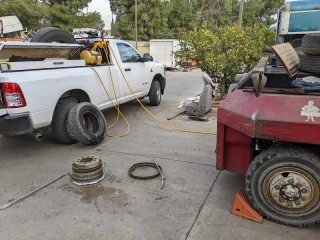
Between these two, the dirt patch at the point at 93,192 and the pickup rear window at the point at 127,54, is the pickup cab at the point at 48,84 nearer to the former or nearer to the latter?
the pickup rear window at the point at 127,54

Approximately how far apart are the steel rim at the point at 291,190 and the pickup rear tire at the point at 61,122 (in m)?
3.33

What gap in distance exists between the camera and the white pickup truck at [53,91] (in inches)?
155

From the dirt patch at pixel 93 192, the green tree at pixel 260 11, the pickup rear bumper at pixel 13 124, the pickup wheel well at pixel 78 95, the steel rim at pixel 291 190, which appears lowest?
the dirt patch at pixel 93 192

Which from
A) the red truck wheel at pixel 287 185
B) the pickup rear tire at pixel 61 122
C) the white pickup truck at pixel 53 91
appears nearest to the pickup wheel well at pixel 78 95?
the white pickup truck at pixel 53 91

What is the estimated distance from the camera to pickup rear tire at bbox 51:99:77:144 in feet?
15.5

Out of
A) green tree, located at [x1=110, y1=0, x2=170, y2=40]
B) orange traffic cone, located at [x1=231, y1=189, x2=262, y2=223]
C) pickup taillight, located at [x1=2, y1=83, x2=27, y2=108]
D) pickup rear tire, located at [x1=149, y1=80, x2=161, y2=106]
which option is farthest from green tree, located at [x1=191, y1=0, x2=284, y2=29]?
orange traffic cone, located at [x1=231, y1=189, x2=262, y2=223]

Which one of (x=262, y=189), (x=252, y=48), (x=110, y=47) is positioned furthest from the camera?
(x=252, y=48)

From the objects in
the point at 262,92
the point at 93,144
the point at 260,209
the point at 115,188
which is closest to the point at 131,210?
the point at 115,188

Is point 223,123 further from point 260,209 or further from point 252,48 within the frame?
point 252,48

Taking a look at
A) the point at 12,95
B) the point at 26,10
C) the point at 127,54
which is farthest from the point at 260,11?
the point at 12,95

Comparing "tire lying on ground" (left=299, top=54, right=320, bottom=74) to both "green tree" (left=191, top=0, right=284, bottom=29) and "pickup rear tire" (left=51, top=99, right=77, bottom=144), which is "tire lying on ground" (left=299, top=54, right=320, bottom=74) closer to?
"pickup rear tire" (left=51, top=99, right=77, bottom=144)

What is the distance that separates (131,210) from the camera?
3023 millimetres

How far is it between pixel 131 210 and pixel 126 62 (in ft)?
13.9

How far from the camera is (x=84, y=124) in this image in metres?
4.88
